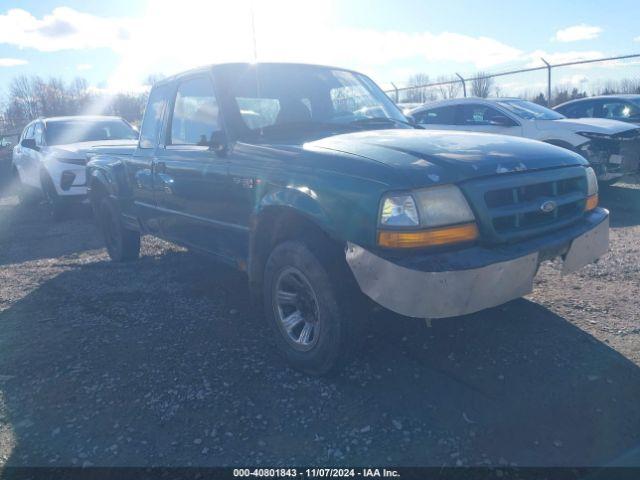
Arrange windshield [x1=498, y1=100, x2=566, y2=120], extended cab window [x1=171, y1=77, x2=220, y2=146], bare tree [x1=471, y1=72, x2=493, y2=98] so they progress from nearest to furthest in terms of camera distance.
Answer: extended cab window [x1=171, y1=77, x2=220, y2=146] < windshield [x1=498, y1=100, x2=566, y2=120] < bare tree [x1=471, y1=72, x2=493, y2=98]

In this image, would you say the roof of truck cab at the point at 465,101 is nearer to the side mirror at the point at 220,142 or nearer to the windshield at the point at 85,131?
the windshield at the point at 85,131

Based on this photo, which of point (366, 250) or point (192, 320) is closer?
point (366, 250)

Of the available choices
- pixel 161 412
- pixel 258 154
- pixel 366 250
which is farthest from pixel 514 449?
pixel 258 154

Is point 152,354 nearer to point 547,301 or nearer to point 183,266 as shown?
point 183,266

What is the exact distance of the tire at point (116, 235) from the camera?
5.81 metres

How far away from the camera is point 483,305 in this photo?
252 cm

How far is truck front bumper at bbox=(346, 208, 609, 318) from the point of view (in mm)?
2414

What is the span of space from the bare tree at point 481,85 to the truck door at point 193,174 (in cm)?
1381

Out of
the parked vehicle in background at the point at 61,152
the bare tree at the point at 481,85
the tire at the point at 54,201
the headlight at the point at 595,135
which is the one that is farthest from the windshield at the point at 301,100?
the bare tree at the point at 481,85

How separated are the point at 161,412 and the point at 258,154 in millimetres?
1674

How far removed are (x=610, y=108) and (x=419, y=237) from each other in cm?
1014

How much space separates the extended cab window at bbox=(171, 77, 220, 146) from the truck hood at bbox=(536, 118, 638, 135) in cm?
636

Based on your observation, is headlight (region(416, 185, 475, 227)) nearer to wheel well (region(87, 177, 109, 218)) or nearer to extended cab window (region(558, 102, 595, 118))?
wheel well (region(87, 177, 109, 218))

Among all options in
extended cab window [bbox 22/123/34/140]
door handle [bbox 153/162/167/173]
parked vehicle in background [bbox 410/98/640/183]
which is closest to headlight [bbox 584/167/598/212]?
door handle [bbox 153/162/167/173]
